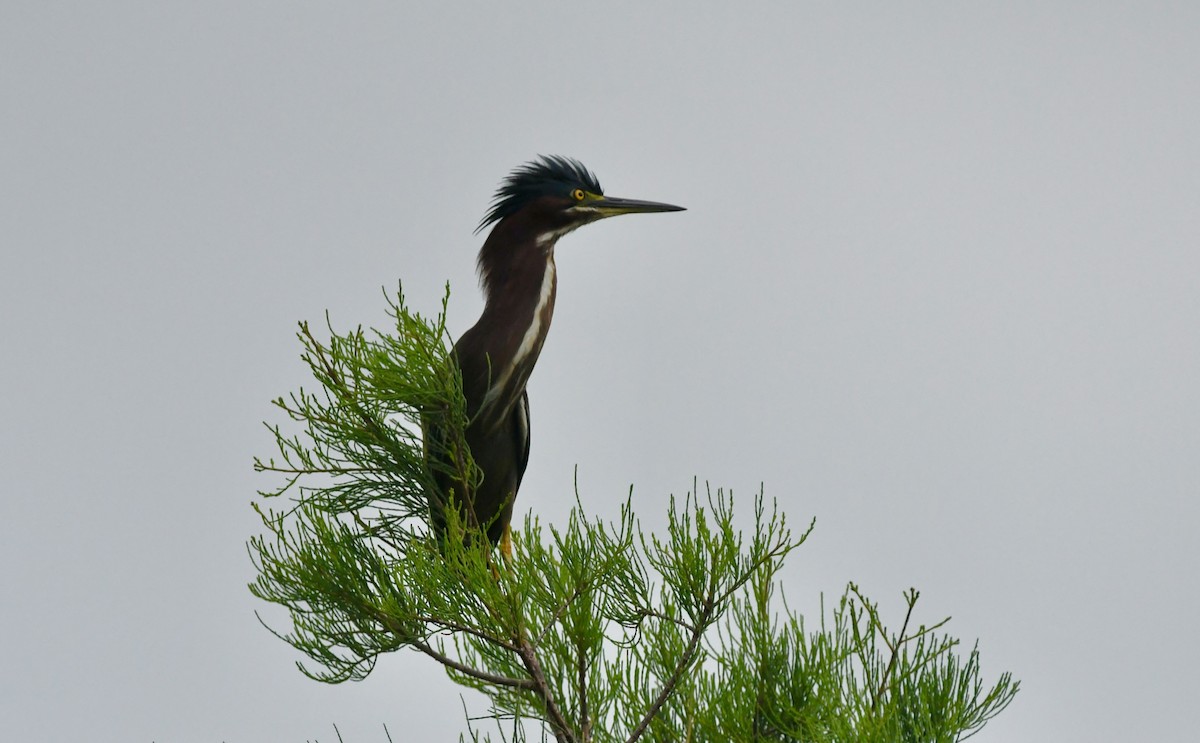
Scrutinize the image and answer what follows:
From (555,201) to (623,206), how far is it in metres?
0.27

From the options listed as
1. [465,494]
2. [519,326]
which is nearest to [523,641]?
[465,494]

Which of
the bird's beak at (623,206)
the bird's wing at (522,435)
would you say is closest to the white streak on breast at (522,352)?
the bird's wing at (522,435)

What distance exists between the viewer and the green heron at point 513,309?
4.08 meters

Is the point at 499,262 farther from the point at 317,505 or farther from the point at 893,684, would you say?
the point at 893,684

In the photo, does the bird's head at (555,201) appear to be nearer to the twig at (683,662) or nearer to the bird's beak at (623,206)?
the bird's beak at (623,206)

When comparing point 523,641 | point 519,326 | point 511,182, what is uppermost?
point 511,182

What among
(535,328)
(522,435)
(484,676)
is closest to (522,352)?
(535,328)

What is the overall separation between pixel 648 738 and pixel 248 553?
1.22 metres

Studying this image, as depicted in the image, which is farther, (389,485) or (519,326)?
(519,326)

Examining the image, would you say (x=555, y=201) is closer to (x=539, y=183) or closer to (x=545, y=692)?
(x=539, y=183)

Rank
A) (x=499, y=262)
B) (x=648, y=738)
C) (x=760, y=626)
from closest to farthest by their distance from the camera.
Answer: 1. (x=760, y=626)
2. (x=648, y=738)
3. (x=499, y=262)

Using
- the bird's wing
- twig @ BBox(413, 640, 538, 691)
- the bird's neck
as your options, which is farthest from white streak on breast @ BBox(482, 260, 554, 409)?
twig @ BBox(413, 640, 538, 691)

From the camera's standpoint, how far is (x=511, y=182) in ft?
15.0

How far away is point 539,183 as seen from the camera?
14.8ft
